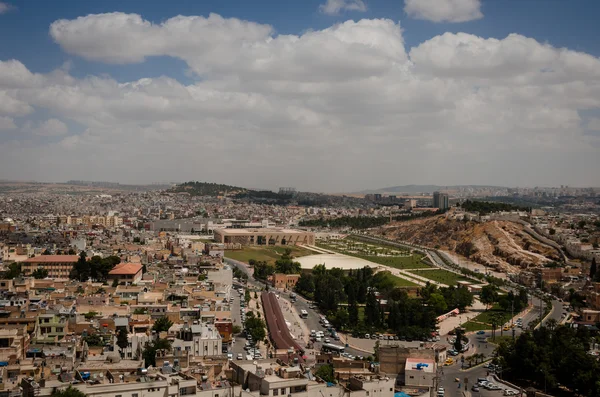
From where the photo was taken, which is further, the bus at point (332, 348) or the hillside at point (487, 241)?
the hillside at point (487, 241)

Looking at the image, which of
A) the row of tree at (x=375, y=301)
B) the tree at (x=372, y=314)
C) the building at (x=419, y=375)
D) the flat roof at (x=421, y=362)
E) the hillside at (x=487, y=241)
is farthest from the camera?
the hillside at (x=487, y=241)

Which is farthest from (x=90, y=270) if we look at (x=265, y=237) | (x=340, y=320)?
(x=265, y=237)

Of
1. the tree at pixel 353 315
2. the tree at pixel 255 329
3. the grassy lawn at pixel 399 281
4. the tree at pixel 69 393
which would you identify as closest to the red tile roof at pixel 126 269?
the tree at pixel 255 329

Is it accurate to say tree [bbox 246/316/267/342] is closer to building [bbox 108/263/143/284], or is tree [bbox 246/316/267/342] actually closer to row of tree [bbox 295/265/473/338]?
row of tree [bbox 295/265/473/338]

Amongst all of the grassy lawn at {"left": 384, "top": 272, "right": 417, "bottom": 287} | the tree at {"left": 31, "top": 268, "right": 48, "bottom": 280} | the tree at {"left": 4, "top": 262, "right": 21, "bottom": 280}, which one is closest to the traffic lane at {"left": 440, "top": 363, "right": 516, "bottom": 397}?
the grassy lawn at {"left": 384, "top": 272, "right": 417, "bottom": 287}

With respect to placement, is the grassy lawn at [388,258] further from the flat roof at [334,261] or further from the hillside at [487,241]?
the hillside at [487,241]

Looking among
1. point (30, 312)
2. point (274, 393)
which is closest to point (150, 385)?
point (274, 393)

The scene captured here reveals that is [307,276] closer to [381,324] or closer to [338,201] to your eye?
[381,324]
